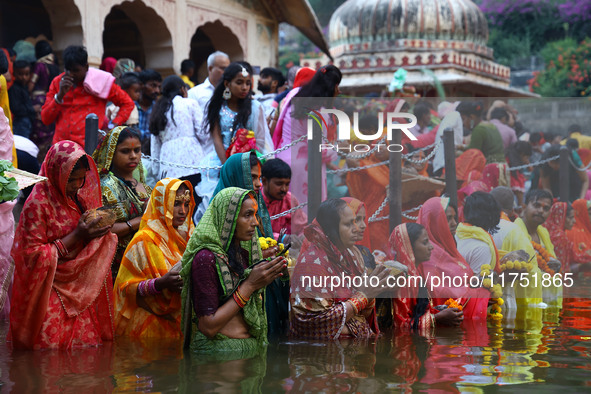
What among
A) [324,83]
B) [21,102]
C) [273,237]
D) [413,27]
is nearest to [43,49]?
[21,102]

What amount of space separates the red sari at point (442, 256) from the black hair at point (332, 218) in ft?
Result: 2.25

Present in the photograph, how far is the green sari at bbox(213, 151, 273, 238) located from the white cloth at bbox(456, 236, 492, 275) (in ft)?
4.47

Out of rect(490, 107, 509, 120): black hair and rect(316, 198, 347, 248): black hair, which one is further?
rect(490, 107, 509, 120): black hair

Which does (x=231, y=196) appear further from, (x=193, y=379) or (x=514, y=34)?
(x=514, y=34)

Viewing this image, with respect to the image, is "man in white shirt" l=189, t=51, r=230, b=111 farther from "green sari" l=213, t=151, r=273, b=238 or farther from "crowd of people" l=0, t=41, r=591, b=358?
"green sari" l=213, t=151, r=273, b=238

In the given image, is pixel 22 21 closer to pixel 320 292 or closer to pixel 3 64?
pixel 3 64

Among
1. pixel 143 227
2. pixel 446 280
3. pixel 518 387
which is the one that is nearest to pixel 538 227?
pixel 446 280

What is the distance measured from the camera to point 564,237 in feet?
22.2

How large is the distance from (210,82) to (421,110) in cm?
306

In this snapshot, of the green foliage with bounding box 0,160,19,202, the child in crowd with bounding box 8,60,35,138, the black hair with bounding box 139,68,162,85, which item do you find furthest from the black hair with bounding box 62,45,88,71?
the green foliage with bounding box 0,160,19,202

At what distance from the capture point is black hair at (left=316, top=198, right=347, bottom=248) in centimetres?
608

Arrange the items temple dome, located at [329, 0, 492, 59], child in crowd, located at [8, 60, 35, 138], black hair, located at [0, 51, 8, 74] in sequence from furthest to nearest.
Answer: temple dome, located at [329, 0, 492, 59] → child in crowd, located at [8, 60, 35, 138] → black hair, located at [0, 51, 8, 74]

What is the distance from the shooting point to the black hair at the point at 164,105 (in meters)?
8.29

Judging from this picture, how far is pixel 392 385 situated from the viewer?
4.71m
